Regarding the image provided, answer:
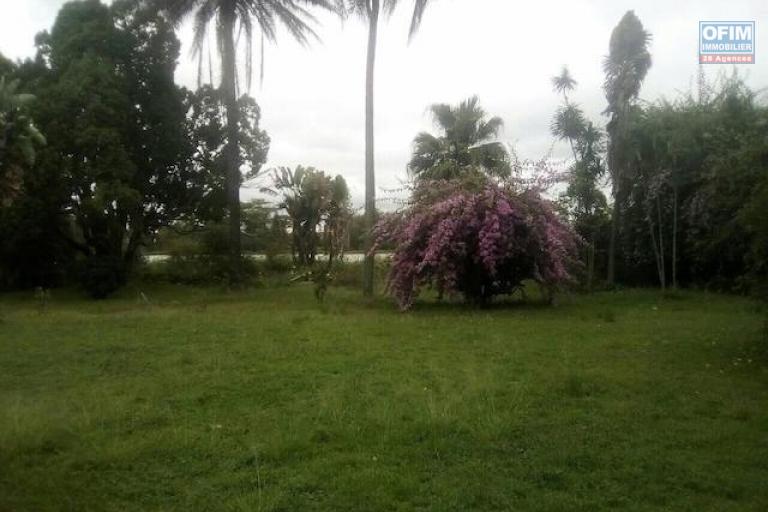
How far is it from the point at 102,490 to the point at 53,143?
1876 centimetres

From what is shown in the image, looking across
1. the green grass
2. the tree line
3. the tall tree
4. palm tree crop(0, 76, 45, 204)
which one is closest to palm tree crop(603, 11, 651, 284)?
the tree line

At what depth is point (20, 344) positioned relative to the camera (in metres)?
10.1

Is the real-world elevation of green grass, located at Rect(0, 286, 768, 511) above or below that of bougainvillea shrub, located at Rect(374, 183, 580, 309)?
below

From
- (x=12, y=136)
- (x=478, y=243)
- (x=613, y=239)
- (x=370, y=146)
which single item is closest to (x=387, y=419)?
(x=478, y=243)

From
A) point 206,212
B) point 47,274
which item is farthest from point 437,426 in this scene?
point 47,274

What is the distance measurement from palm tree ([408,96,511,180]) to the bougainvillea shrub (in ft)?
30.1

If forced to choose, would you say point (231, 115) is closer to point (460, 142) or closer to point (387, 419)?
point (460, 142)

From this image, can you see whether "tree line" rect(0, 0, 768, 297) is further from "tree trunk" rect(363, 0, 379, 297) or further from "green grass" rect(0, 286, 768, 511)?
"green grass" rect(0, 286, 768, 511)

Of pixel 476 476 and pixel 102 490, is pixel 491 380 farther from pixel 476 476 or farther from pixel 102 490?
pixel 102 490

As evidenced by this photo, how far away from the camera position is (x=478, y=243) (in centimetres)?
1416

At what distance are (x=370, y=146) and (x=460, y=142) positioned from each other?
729 centimetres

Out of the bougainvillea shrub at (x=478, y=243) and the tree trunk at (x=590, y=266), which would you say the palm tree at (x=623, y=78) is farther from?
the bougainvillea shrub at (x=478, y=243)

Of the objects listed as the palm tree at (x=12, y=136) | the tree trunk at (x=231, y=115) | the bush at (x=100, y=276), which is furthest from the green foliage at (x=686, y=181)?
the bush at (x=100, y=276)

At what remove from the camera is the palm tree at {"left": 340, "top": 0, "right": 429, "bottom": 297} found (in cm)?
1738
